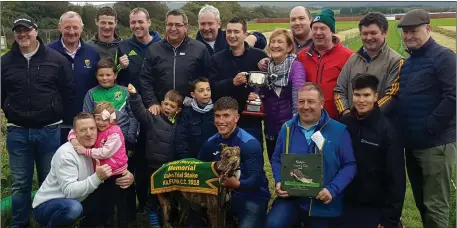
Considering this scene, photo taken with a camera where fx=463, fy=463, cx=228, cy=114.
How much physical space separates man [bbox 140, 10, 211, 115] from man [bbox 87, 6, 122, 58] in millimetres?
831

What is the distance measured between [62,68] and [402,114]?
4.13 metres

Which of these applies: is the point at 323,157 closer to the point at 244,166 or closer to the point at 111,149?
the point at 244,166

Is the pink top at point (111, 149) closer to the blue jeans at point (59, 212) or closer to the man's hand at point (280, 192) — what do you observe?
the blue jeans at point (59, 212)

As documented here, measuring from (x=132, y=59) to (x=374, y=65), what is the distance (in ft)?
10.6

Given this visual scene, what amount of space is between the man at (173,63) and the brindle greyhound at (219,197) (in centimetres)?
139

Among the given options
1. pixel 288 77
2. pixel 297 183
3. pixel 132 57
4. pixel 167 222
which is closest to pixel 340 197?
pixel 297 183

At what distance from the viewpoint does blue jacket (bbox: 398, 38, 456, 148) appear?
491 centimetres

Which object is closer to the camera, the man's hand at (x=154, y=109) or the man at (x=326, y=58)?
the man at (x=326, y=58)

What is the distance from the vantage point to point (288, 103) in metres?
5.61

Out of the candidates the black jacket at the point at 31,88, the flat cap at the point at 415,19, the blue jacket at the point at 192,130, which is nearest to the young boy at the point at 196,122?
the blue jacket at the point at 192,130

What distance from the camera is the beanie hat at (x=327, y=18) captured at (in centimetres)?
559

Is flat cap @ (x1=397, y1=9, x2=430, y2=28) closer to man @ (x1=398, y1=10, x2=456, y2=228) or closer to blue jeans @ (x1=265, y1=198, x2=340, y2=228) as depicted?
man @ (x1=398, y1=10, x2=456, y2=228)

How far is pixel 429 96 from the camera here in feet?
16.5

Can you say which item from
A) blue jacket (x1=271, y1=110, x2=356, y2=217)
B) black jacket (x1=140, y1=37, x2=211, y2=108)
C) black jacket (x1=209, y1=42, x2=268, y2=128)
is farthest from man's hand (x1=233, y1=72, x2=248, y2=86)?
blue jacket (x1=271, y1=110, x2=356, y2=217)
